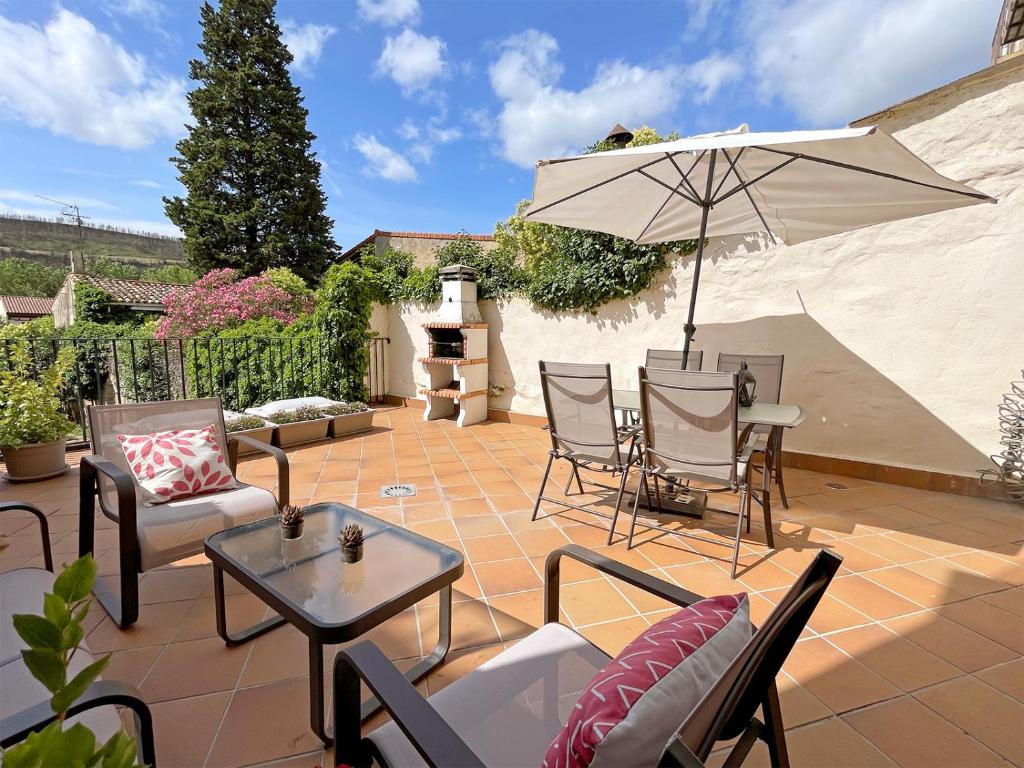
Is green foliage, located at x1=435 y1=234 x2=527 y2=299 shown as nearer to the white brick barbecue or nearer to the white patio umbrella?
the white brick barbecue

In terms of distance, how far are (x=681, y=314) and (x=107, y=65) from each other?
255 inches

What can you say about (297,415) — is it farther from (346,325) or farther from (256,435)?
(346,325)

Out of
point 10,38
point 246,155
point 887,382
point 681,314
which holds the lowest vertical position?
point 887,382

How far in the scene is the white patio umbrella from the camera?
2.25 metres

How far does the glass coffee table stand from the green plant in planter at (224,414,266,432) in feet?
8.91

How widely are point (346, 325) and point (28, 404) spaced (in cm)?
336

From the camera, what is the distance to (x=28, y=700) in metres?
0.99

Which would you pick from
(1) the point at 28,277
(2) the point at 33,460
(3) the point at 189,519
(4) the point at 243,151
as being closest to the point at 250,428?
(2) the point at 33,460

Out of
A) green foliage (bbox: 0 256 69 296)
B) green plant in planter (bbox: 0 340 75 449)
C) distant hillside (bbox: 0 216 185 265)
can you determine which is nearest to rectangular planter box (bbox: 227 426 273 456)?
green plant in planter (bbox: 0 340 75 449)

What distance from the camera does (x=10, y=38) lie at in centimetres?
257

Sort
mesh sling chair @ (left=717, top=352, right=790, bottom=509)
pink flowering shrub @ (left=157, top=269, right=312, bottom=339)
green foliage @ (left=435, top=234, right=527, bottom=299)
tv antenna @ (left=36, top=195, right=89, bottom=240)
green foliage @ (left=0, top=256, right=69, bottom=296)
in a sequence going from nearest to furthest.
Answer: mesh sling chair @ (left=717, top=352, right=790, bottom=509), green foliage @ (left=435, top=234, right=527, bottom=299), pink flowering shrub @ (left=157, top=269, right=312, bottom=339), tv antenna @ (left=36, top=195, right=89, bottom=240), green foliage @ (left=0, top=256, right=69, bottom=296)

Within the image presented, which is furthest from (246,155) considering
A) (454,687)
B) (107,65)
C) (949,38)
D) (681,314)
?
(454,687)

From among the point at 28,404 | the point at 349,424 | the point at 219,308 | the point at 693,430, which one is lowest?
the point at 349,424

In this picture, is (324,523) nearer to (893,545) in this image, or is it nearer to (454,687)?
(454,687)
